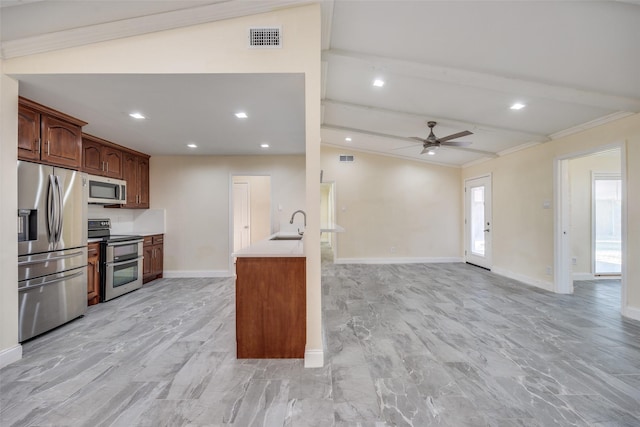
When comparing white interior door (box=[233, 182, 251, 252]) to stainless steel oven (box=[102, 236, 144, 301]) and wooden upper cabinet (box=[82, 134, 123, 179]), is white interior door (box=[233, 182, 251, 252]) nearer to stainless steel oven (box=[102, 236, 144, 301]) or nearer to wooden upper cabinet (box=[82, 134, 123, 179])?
stainless steel oven (box=[102, 236, 144, 301])

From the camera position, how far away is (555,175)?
13.6 feet

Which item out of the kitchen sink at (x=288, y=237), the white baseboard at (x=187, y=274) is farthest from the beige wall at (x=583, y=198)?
the white baseboard at (x=187, y=274)

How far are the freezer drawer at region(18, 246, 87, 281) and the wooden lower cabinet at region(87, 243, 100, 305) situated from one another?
39 cm

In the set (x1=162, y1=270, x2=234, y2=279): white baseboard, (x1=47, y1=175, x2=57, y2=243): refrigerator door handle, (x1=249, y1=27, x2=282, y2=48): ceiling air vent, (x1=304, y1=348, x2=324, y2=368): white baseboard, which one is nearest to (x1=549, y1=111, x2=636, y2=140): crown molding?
(x1=249, y1=27, x2=282, y2=48): ceiling air vent

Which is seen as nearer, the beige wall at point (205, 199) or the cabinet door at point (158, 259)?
the cabinet door at point (158, 259)

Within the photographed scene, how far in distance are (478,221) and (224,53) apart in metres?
6.15

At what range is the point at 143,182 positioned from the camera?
16.1ft

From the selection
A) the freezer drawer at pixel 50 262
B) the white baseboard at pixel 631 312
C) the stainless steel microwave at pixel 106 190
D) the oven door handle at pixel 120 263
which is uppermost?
the stainless steel microwave at pixel 106 190

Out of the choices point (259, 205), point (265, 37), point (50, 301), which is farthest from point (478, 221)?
point (50, 301)

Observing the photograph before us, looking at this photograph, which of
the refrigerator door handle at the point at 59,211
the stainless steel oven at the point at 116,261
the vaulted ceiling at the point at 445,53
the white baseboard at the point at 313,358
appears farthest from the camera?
the stainless steel oven at the point at 116,261

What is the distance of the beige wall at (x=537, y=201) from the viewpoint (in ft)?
10.3

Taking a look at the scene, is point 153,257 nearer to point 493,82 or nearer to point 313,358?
point 313,358

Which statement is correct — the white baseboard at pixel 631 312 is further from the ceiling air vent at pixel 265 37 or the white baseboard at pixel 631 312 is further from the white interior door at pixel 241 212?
the white interior door at pixel 241 212

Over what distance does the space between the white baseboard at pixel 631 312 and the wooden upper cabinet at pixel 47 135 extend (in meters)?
6.68
